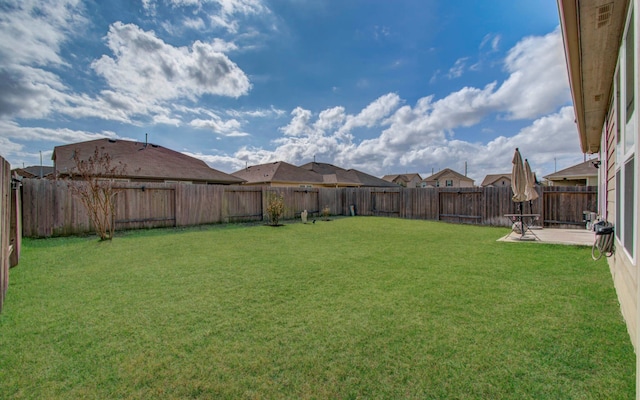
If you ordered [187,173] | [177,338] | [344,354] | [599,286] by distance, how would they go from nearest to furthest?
[344,354]
[177,338]
[599,286]
[187,173]

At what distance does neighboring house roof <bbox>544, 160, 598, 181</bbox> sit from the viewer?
54.7 ft

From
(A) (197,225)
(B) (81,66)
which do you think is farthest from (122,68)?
(A) (197,225)

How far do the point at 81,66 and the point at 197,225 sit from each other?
263 inches

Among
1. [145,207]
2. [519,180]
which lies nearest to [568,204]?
[519,180]

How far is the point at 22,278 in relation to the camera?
393 cm

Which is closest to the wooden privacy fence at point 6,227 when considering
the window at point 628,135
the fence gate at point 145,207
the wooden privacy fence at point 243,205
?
the wooden privacy fence at point 243,205

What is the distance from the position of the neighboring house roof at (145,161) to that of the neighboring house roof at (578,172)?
22.3m

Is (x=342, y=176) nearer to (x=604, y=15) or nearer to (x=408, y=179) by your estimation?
(x=408, y=179)

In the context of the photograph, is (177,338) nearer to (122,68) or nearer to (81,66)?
(122,68)

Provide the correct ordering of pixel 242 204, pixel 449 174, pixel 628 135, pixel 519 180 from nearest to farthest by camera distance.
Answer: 1. pixel 628 135
2. pixel 519 180
3. pixel 242 204
4. pixel 449 174

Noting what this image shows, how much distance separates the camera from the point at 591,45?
9.58 feet

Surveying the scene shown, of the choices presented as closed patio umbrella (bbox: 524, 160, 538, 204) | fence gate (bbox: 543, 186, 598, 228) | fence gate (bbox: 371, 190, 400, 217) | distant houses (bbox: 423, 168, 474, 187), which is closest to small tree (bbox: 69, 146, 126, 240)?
closed patio umbrella (bbox: 524, 160, 538, 204)

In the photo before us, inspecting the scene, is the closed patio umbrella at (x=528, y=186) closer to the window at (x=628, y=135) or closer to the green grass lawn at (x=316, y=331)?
the green grass lawn at (x=316, y=331)

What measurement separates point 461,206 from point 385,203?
4006mm
